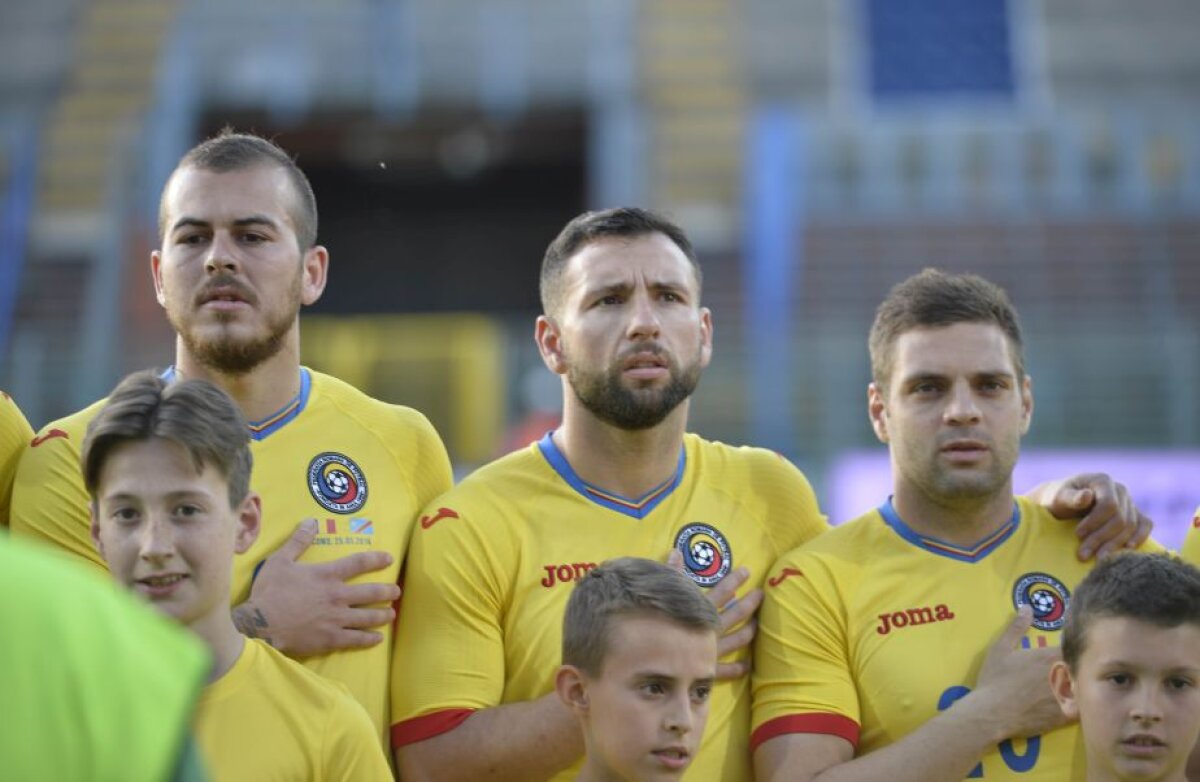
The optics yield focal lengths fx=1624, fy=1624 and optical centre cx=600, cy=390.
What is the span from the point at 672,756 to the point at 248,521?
89 centimetres

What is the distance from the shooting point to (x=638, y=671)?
3027 mm

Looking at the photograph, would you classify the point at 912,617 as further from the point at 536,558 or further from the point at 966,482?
the point at 536,558

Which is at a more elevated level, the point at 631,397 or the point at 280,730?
the point at 631,397

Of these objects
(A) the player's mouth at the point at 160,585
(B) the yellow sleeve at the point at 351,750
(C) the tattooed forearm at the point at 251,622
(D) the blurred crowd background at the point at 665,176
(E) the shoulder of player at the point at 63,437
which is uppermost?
(D) the blurred crowd background at the point at 665,176

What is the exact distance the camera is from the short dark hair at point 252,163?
143 inches

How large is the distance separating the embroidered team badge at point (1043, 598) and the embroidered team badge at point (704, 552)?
658 mm

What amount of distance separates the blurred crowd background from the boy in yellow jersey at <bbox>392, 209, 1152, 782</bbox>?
21.0ft

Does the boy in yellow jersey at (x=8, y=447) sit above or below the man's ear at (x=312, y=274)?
below

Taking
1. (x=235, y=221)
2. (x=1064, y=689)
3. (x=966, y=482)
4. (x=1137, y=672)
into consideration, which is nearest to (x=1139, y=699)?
(x=1137, y=672)

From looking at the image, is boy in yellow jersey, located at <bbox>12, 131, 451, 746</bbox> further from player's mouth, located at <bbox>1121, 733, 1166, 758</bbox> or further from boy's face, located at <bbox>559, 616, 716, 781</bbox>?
player's mouth, located at <bbox>1121, 733, 1166, 758</bbox>

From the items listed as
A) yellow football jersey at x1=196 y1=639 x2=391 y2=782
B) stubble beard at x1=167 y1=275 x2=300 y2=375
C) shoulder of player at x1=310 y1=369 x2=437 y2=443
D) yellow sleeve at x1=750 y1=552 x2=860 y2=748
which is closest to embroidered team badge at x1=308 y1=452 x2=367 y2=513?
shoulder of player at x1=310 y1=369 x2=437 y2=443

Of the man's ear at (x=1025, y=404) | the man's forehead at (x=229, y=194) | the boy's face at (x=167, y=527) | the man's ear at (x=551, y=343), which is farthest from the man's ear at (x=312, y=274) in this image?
the man's ear at (x=1025, y=404)

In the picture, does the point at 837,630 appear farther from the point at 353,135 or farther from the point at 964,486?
the point at 353,135

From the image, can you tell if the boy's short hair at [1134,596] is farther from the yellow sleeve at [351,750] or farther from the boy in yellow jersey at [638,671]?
the yellow sleeve at [351,750]
